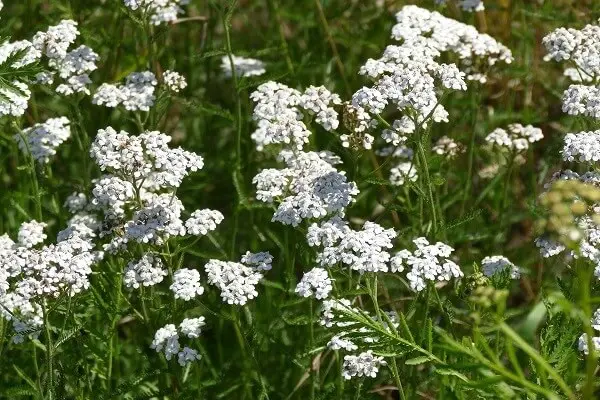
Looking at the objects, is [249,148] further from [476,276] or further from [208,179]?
[476,276]

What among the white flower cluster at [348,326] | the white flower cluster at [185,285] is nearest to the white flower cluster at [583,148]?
the white flower cluster at [348,326]

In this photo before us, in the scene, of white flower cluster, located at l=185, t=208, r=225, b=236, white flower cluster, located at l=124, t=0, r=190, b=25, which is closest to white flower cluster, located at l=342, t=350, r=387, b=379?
white flower cluster, located at l=185, t=208, r=225, b=236

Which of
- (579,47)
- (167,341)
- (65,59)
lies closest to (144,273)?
(167,341)

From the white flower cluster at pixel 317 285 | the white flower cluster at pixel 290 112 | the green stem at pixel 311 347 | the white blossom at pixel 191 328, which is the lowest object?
the green stem at pixel 311 347

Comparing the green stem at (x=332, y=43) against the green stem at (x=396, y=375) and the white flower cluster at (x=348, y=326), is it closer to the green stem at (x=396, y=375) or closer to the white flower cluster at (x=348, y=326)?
the white flower cluster at (x=348, y=326)

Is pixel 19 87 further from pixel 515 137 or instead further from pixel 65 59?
pixel 515 137

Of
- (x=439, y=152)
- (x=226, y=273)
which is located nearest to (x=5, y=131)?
(x=226, y=273)
